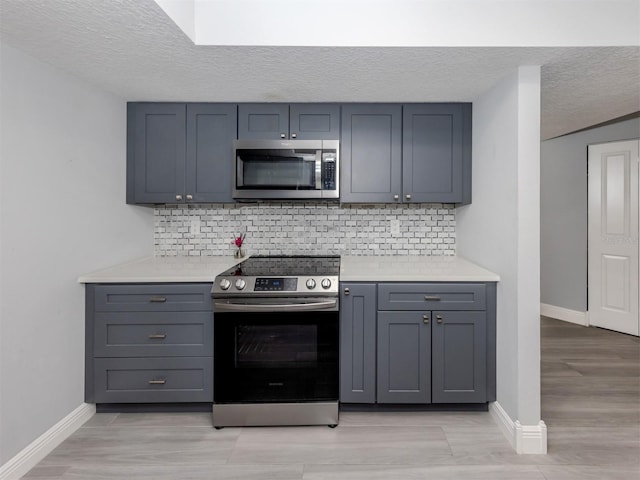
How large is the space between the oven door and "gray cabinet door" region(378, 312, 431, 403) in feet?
1.02

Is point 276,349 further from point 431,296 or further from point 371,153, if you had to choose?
point 371,153

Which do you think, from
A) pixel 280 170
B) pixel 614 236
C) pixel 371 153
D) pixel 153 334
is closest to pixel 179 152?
pixel 280 170

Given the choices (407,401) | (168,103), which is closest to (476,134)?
(407,401)

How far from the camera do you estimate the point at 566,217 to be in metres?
4.38

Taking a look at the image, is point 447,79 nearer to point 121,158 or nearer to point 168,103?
point 168,103

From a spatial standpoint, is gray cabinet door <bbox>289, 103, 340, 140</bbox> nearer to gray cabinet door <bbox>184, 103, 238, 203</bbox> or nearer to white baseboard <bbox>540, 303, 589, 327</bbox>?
gray cabinet door <bbox>184, 103, 238, 203</bbox>

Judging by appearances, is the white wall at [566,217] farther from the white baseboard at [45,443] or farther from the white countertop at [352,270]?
the white baseboard at [45,443]

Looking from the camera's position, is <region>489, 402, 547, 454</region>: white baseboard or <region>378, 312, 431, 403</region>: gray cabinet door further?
<region>378, 312, 431, 403</region>: gray cabinet door

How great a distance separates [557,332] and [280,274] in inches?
130

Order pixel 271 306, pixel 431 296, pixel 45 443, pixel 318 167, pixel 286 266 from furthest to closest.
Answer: pixel 318 167, pixel 286 266, pixel 431 296, pixel 271 306, pixel 45 443

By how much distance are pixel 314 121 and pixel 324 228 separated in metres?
0.85

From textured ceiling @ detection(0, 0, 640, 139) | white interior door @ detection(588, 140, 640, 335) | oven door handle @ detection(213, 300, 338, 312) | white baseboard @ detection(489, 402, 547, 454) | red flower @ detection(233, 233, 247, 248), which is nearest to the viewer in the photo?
textured ceiling @ detection(0, 0, 640, 139)

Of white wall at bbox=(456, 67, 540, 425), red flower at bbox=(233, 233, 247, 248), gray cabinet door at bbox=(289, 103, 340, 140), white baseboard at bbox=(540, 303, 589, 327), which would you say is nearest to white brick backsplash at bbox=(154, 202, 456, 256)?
red flower at bbox=(233, 233, 247, 248)

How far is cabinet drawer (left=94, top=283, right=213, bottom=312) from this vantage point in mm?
2332
